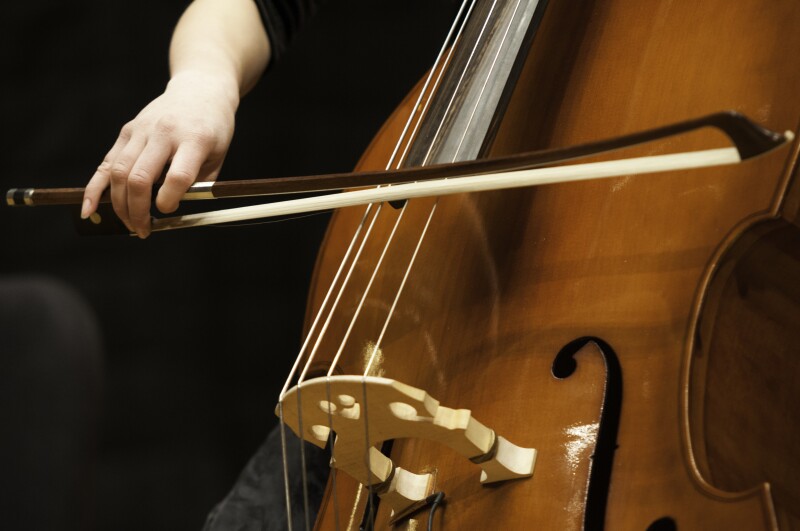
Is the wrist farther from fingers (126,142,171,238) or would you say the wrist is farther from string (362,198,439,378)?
string (362,198,439,378)

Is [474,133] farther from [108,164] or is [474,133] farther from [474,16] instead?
[108,164]

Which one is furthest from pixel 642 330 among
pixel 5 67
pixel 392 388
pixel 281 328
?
pixel 5 67

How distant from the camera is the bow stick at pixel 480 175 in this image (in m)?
0.42

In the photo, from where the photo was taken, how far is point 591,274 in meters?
0.55

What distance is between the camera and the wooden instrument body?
0.48 meters

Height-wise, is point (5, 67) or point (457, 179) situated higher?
point (457, 179)

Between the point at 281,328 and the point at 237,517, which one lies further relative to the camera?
the point at 281,328

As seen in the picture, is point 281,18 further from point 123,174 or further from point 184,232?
point 184,232

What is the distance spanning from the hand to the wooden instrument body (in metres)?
0.15

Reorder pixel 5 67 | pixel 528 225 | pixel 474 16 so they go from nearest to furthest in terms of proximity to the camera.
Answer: pixel 528 225 < pixel 474 16 < pixel 5 67

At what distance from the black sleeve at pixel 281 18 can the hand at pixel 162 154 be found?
19 centimetres

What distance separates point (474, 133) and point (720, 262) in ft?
0.64

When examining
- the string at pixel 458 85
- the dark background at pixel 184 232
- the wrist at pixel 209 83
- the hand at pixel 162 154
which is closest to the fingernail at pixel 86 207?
the hand at pixel 162 154

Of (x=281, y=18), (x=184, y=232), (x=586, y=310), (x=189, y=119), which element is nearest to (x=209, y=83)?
(x=189, y=119)
